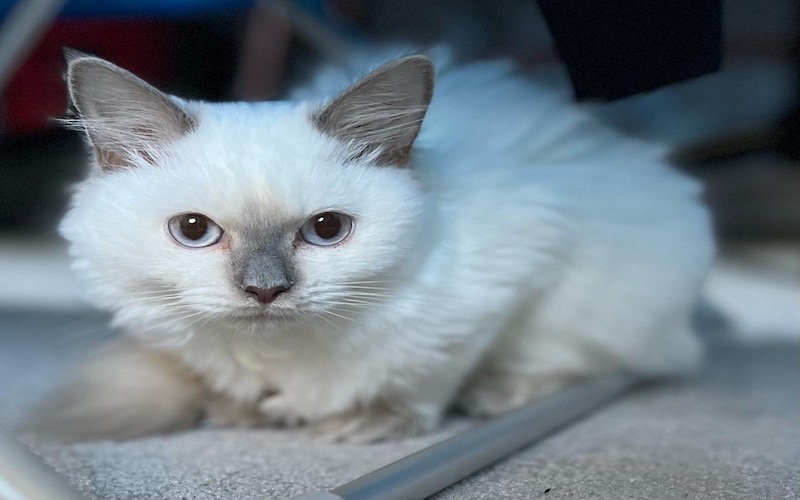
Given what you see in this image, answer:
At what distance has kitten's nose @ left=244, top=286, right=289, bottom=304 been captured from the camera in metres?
0.95

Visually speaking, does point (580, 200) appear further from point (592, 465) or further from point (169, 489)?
point (169, 489)

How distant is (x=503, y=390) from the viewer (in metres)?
1.38

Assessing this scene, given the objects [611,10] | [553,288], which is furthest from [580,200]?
[611,10]

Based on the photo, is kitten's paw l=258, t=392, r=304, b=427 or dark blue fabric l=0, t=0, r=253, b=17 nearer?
kitten's paw l=258, t=392, r=304, b=427

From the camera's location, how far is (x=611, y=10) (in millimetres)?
1026

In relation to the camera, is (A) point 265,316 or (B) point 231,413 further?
(B) point 231,413

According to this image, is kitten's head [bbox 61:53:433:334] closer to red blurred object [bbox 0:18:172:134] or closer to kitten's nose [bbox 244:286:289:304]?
kitten's nose [bbox 244:286:289:304]

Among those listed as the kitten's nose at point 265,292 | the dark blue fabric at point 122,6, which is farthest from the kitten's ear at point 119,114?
the dark blue fabric at point 122,6

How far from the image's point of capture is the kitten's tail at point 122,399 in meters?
1.18

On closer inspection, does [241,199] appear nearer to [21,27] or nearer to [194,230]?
[194,230]

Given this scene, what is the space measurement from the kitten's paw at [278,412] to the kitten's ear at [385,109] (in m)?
0.39

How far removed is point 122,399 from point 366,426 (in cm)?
36

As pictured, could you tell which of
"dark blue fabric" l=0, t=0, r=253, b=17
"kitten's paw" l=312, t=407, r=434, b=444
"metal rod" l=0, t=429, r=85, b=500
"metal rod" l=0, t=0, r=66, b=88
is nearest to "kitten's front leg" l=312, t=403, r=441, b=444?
"kitten's paw" l=312, t=407, r=434, b=444

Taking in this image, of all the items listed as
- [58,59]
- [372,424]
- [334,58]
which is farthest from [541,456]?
[58,59]
